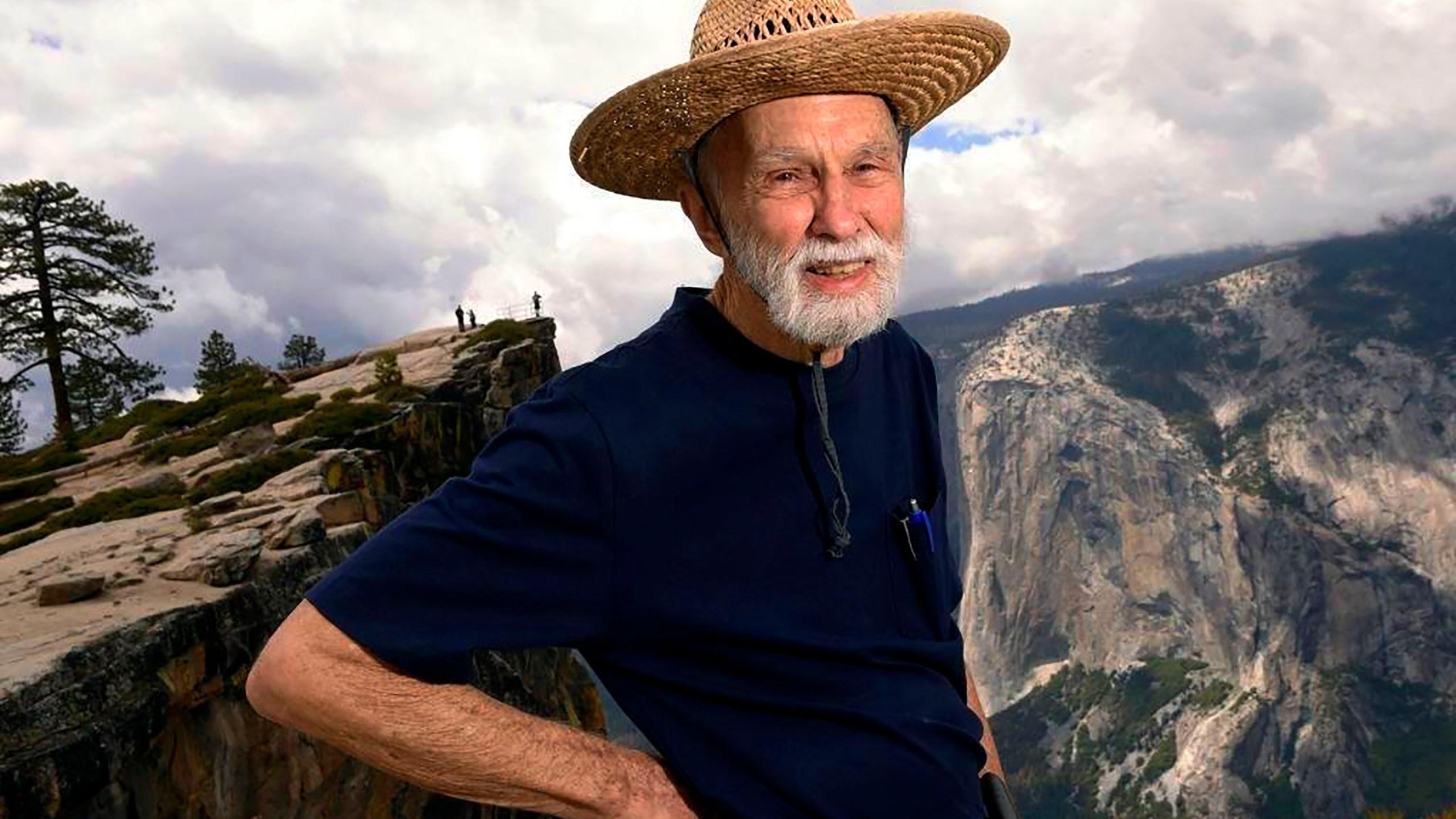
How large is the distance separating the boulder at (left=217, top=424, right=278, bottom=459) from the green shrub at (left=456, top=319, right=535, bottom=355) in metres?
16.9

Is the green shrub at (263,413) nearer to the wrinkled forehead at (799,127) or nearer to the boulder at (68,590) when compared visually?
the boulder at (68,590)

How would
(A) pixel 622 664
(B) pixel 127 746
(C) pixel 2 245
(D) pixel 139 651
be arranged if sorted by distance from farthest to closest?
(C) pixel 2 245, (D) pixel 139 651, (B) pixel 127 746, (A) pixel 622 664

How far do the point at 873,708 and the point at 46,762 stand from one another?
7.79 meters

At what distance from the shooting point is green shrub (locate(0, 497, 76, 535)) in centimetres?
1944

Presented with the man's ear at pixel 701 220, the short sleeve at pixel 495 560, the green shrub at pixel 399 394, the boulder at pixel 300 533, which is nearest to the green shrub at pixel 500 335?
the green shrub at pixel 399 394

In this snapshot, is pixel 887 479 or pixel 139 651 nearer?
pixel 887 479

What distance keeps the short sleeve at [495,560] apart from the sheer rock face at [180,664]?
6.97 metres

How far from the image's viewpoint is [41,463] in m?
28.2

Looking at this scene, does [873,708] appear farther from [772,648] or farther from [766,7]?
[766,7]

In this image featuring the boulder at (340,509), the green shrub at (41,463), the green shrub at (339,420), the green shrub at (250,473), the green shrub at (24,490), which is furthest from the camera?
the green shrub at (41,463)

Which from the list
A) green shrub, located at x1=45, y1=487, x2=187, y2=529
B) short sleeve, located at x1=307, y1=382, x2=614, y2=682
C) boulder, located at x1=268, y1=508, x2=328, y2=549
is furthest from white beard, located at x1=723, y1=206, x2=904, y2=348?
green shrub, located at x1=45, y1=487, x2=187, y2=529

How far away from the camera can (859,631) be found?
2.90 meters

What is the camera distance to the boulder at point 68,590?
1078 cm

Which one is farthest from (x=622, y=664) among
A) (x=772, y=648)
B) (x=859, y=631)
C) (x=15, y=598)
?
(x=15, y=598)
